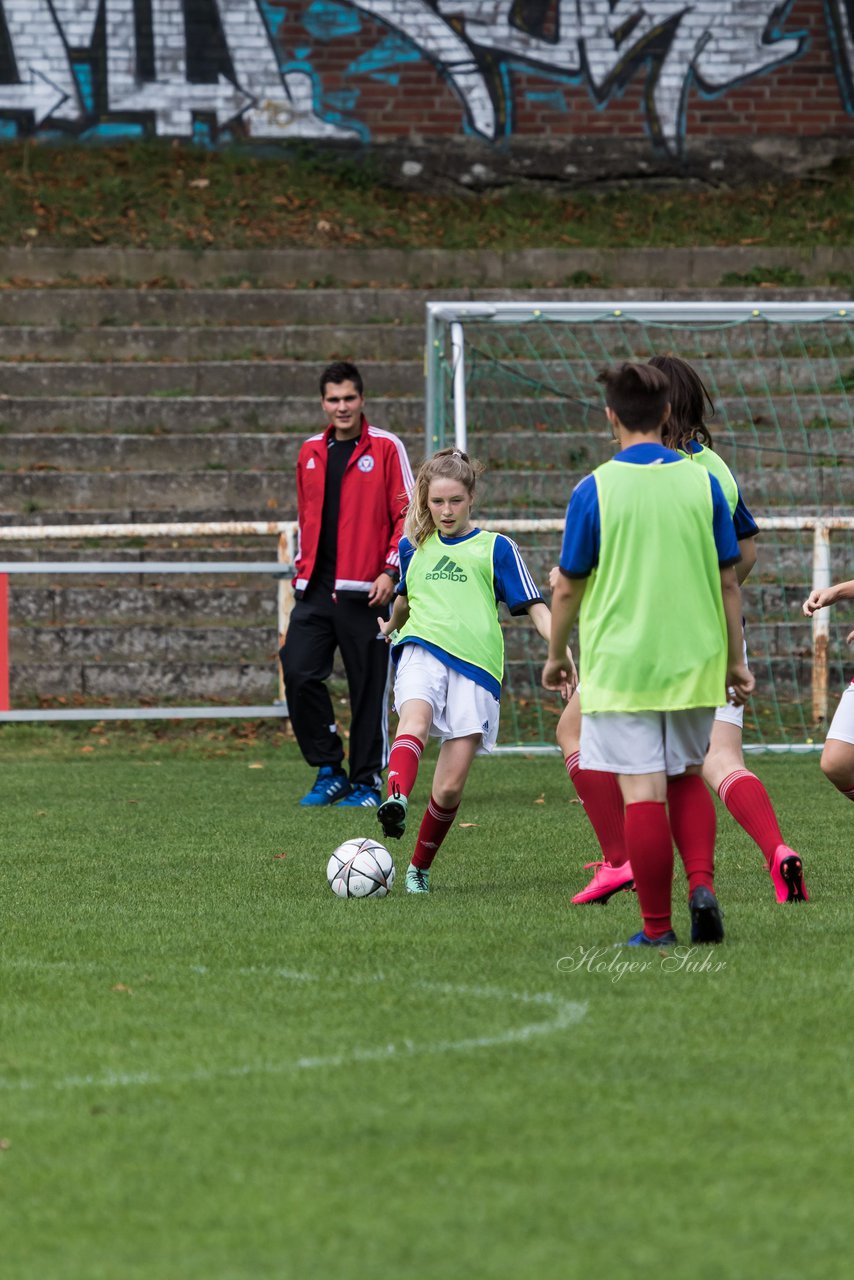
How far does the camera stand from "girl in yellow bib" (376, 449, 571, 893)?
21.5 ft

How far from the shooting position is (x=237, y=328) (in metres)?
16.0

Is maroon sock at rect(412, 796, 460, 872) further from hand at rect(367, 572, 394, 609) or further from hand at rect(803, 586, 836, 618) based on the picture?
hand at rect(367, 572, 394, 609)

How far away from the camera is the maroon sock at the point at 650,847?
497cm

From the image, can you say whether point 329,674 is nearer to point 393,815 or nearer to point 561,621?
point 393,815

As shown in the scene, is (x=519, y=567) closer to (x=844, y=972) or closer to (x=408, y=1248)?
(x=844, y=972)

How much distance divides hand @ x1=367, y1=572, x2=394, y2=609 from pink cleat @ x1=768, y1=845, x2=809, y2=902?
11.3ft

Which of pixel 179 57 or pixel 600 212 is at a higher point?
pixel 179 57

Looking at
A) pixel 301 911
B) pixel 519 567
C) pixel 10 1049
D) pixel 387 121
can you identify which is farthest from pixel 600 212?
pixel 10 1049

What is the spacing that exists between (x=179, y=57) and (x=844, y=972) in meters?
15.8

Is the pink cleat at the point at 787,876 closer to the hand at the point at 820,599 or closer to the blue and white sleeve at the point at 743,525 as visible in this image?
the hand at the point at 820,599

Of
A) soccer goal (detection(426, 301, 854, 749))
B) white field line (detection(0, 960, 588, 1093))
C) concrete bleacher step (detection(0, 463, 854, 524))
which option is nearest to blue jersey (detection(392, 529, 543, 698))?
white field line (detection(0, 960, 588, 1093))

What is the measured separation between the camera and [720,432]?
1467 centimetres

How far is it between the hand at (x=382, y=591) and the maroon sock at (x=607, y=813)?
2.84 metres

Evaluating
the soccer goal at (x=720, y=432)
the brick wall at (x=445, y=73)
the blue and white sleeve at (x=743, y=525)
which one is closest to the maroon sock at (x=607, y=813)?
the blue and white sleeve at (x=743, y=525)
